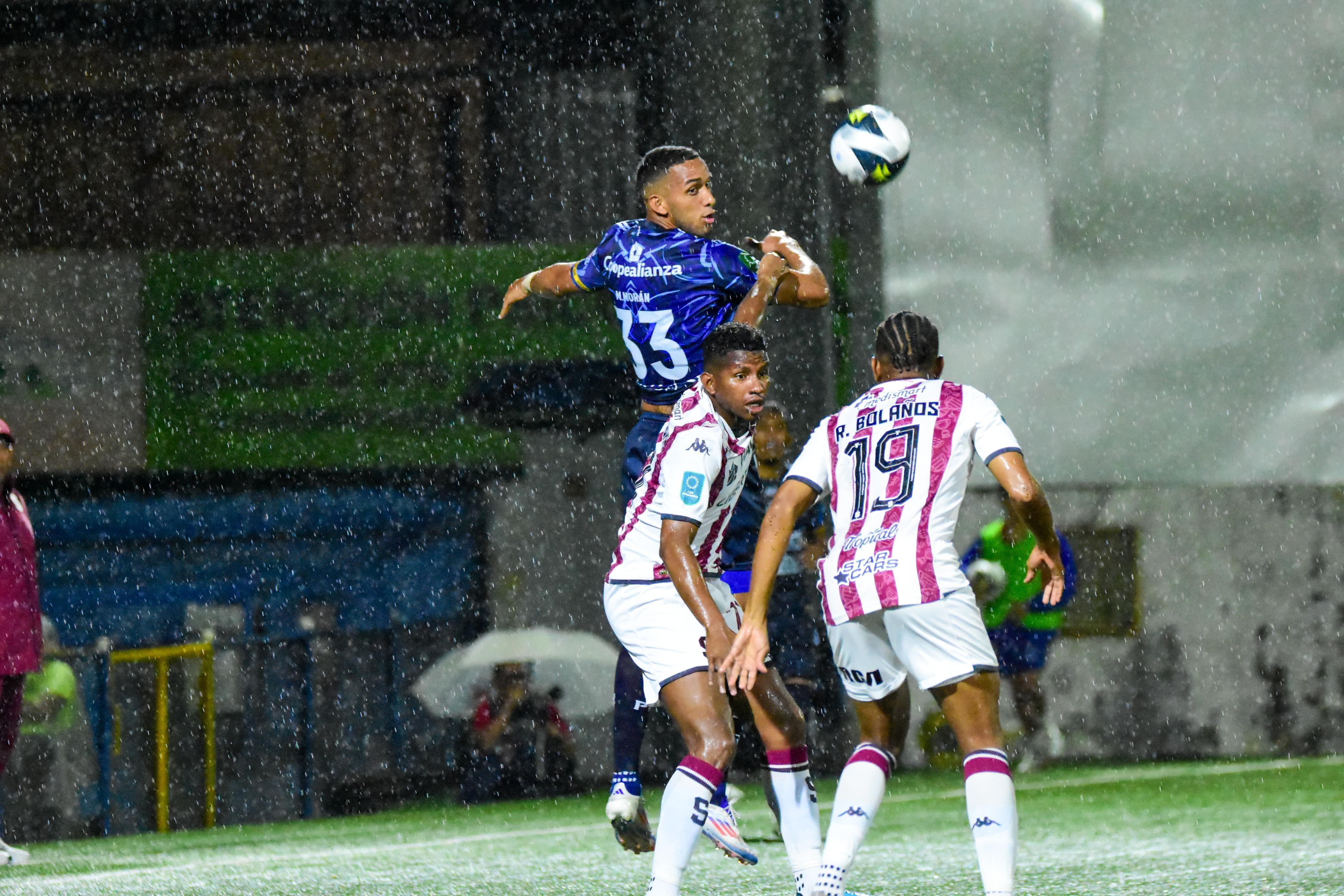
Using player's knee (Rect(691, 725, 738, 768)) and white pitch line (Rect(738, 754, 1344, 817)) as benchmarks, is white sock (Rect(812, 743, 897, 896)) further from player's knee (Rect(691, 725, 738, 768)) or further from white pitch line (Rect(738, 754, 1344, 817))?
white pitch line (Rect(738, 754, 1344, 817))

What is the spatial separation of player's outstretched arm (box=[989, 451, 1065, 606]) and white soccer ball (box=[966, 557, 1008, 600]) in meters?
6.28

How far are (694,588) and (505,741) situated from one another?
644 centimetres

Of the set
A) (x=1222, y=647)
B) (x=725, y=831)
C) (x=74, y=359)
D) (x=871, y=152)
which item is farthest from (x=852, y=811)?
(x=74, y=359)

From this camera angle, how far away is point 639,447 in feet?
18.7

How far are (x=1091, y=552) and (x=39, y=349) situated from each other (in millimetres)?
6832

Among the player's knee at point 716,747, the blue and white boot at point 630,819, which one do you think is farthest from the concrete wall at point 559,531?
the player's knee at point 716,747

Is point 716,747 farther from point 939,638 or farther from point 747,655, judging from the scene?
point 939,638

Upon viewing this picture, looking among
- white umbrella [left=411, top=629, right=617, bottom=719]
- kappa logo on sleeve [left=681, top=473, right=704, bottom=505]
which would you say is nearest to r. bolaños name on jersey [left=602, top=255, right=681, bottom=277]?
kappa logo on sleeve [left=681, top=473, right=704, bottom=505]

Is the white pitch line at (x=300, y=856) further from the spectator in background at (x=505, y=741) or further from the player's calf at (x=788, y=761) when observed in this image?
the player's calf at (x=788, y=761)

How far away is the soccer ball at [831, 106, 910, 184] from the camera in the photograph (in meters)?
6.54

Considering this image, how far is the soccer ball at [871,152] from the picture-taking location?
21.4 ft

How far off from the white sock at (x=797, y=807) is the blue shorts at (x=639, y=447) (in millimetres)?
1097

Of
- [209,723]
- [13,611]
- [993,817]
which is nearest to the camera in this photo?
[993,817]

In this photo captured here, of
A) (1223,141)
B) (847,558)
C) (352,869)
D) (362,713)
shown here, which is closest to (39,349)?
(362,713)
